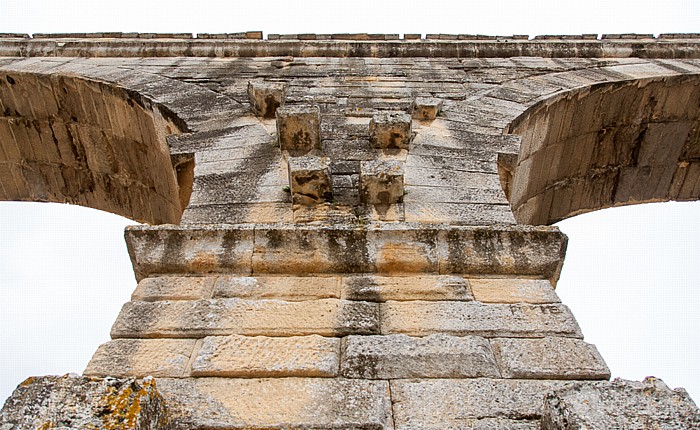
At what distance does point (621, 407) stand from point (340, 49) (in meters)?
6.00

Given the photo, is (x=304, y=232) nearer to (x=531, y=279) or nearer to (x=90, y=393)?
(x=531, y=279)

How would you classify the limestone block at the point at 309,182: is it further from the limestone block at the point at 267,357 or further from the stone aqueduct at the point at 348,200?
the limestone block at the point at 267,357

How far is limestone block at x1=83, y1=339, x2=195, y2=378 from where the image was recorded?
2674 millimetres

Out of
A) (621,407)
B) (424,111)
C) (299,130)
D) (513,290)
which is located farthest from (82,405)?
(424,111)

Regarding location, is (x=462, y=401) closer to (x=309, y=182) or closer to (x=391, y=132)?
(x=309, y=182)

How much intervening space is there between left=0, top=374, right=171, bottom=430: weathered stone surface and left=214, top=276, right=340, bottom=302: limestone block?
877 millimetres

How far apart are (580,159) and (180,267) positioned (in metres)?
4.79

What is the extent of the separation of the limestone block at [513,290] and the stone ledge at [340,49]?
15.6 feet

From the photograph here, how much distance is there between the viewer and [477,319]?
→ 295 centimetres

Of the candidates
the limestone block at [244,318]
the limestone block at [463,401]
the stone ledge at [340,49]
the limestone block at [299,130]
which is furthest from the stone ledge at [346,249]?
the stone ledge at [340,49]

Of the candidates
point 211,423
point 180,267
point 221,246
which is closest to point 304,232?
point 221,246

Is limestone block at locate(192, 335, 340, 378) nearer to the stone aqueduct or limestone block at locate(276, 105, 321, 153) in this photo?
the stone aqueduct

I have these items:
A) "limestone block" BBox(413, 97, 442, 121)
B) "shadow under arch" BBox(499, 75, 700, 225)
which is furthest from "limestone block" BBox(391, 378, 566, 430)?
"shadow under arch" BBox(499, 75, 700, 225)

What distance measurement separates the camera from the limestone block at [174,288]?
10.3 feet
